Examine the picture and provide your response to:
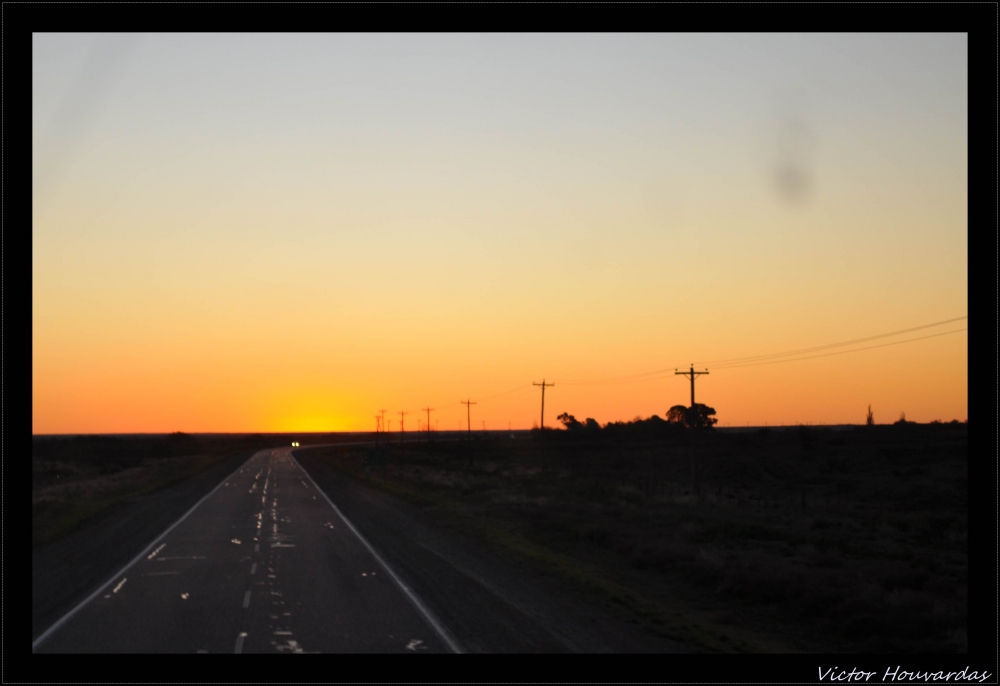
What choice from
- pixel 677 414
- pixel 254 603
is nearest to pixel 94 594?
pixel 254 603

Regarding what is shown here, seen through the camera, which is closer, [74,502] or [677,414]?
[74,502]

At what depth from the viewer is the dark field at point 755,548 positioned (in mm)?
17516

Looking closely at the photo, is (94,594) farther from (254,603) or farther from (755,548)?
(755,548)

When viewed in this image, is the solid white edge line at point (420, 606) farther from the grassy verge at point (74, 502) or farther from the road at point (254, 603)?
the grassy verge at point (74, 502)

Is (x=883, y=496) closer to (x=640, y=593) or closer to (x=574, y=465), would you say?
(x=640, y=593)

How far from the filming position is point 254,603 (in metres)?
17.1

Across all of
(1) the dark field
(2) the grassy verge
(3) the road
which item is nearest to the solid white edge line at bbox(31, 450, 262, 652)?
(3) the road

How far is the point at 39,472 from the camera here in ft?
286

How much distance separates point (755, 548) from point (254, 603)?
1761 centimetres

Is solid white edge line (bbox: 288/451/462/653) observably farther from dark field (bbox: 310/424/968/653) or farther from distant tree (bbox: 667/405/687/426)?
distant tree (bbox: 667/405/687/426)

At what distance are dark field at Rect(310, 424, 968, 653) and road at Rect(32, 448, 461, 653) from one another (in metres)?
5.03

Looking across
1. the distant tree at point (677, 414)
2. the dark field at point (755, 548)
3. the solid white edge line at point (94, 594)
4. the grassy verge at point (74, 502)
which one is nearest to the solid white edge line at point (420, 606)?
the dark field at point (755, 548)

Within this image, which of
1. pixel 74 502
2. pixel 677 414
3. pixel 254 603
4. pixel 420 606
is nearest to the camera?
pixel 420 606

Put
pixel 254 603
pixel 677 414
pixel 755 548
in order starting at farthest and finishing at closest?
1. pixel 677 414
2. pixel 755 548
3. pixel 254 603
